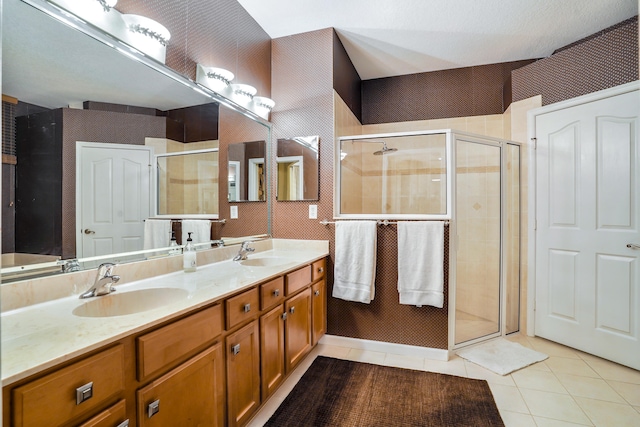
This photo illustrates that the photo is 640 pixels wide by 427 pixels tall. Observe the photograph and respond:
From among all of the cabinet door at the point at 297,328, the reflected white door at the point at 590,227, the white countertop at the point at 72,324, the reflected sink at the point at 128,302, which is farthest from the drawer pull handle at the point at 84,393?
the reflected white door at the point at 590,227

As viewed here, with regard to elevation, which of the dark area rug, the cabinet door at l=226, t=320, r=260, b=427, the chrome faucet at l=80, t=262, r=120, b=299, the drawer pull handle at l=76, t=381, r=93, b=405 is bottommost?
the dark area rug

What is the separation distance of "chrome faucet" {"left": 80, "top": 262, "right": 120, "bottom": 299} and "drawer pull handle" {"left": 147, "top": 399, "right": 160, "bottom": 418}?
0.53 metres

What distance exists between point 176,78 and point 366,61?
2.02m

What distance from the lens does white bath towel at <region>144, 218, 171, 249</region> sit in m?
1.72

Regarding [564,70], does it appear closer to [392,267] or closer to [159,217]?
[392,267]

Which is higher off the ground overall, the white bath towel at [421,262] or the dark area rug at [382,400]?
the white bath towel at [421,262]

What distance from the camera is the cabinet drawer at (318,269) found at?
2.44 metres

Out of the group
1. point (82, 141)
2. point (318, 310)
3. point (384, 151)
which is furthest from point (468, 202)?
point (82, 141)

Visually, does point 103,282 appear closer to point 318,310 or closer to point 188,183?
point 188,183

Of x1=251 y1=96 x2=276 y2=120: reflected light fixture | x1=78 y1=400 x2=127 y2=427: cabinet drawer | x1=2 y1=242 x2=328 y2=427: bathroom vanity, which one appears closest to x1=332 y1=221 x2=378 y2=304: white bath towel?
x1=2 y1=242 x2=328 y2=427: bathroom vanity

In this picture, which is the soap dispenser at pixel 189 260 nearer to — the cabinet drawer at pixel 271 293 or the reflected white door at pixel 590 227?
the cabinet drawer at pixel 271 293

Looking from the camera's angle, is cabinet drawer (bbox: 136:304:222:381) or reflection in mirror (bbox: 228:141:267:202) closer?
cabinet drawer (bbox: 136:304:222:381)

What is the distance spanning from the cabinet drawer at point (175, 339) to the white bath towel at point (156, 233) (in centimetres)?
60

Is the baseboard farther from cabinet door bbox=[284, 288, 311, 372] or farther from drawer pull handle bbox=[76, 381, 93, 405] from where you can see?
drawer pull handle bbox=[76, 381, 93, 405]
